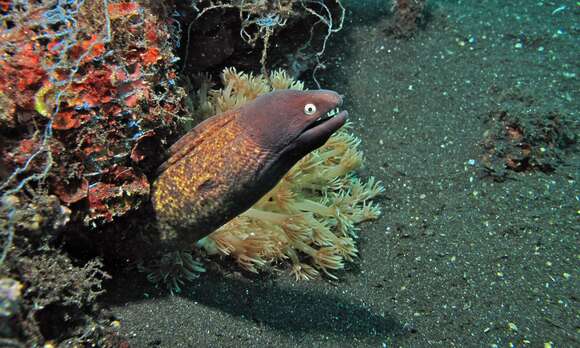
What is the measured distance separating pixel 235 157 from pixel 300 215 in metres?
1.24

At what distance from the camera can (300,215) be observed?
3.81 metres

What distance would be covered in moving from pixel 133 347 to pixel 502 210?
3825 millimetres

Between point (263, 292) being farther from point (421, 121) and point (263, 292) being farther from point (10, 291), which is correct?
point (421, 121)

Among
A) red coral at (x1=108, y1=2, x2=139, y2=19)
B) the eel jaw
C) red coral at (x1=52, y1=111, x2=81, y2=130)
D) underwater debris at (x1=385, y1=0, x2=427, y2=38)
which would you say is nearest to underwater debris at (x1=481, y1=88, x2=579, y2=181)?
underwater debris at (x1=385, y1=0, x2=427, y2=38)

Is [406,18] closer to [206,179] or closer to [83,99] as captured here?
[206,179]

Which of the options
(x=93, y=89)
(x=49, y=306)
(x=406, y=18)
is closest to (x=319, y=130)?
(x=93, y=89)

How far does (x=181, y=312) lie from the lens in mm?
3057

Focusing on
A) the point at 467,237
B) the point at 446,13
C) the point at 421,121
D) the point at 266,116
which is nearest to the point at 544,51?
the point at 446,13

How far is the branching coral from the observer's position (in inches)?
141

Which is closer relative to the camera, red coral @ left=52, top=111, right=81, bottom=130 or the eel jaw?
red coral @ left=52, top=111, right=81, bottom=130

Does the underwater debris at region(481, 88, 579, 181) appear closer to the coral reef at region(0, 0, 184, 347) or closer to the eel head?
the eel head

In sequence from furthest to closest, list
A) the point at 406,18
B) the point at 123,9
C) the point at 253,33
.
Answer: the point at 406,18
the point at 253,33
the point at 123,9

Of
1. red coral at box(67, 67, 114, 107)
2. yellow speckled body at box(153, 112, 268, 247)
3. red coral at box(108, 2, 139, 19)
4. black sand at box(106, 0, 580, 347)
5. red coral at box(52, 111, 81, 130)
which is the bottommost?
black sand at box(106, 0, 580, 347)

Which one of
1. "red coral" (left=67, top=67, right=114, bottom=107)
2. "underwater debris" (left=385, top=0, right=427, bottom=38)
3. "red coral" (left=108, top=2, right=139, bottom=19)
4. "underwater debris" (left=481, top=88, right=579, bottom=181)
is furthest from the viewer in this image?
"underwater debris" (left=385, top=0, right=427, bottom=38)
